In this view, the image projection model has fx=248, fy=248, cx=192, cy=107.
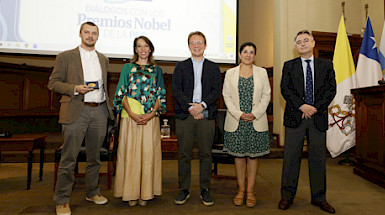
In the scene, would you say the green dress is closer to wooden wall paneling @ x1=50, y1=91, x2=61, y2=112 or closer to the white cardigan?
the white cardigan

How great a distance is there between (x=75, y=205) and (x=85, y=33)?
5.33 feet

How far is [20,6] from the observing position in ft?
13.7

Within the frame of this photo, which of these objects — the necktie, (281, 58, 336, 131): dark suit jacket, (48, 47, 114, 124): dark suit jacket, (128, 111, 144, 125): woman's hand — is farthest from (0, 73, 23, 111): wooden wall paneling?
the necktie

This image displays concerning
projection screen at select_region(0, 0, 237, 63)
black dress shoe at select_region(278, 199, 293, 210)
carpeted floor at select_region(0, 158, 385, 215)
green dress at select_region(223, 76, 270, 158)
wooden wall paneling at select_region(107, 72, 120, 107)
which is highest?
projection screen at select_region(0, 0, 237, 63)

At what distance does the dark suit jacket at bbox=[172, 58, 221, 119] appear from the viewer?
237 centimetres

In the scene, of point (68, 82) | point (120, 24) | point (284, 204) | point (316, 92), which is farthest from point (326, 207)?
point (120, 24)

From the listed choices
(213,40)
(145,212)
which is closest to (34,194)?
(145,212)

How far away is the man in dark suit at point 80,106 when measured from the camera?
216cm

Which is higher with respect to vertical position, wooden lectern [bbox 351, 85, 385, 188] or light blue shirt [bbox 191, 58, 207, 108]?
light blue shirt [bbox 191, 58, 207, 108]

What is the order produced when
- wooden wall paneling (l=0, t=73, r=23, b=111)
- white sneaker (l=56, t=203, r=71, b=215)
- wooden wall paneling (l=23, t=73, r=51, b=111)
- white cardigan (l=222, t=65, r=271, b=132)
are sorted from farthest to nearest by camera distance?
wooden wall paneling (l=23, t=73, r=51, b=111)
wooden wall paneling (l=0, t=73, r=23, b=111)
white cardigan (l=222, t=65, r=271, b=132)
white sneaker (l=56, t=203, r=71, b=215)

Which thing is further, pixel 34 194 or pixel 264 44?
pixel 264 44

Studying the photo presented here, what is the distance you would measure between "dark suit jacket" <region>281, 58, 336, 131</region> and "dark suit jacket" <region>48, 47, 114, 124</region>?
1.92 metres

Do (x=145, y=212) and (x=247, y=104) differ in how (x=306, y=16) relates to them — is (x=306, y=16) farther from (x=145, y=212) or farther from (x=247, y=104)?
(x=145, y=212)

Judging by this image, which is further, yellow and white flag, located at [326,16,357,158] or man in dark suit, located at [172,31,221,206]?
yellow and white flag, located at [326,16,357,158]
